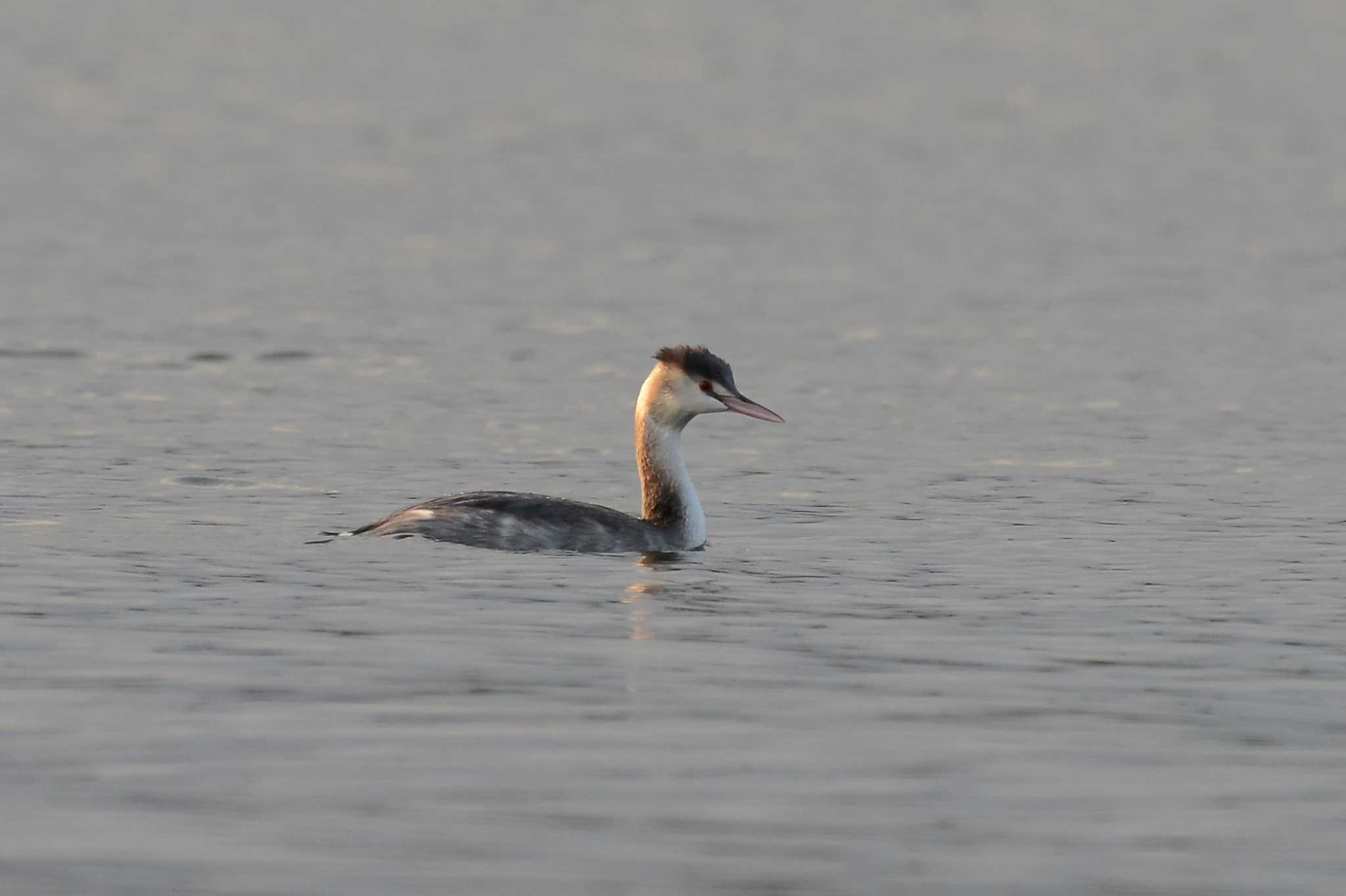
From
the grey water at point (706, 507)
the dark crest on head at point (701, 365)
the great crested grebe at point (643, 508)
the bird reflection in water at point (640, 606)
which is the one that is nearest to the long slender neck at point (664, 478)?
the great crested grebe at point (643, 508)

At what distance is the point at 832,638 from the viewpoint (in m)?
15.6

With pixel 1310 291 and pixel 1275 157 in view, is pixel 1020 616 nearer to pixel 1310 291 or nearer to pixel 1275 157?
pixel 1310 291

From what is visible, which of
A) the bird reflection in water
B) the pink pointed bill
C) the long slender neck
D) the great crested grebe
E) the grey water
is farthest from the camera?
the pink pointed bill

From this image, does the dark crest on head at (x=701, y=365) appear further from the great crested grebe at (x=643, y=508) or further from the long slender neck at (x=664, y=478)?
the long slender neck at (x=664, y=478)

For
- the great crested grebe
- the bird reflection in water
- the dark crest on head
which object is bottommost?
the bird reflection in water

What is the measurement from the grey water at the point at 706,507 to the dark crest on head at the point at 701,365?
49.6 inches

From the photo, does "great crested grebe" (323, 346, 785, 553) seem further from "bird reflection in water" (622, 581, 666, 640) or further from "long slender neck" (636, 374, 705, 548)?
"bird reflection in water" (622, 581, 666, 640)

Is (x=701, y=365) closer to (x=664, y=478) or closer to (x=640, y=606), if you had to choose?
(x=664, y=478)

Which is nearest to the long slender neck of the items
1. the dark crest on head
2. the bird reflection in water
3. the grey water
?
the dark crest on head

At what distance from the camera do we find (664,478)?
2050 cm

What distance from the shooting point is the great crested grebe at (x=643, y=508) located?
18906 millimetres

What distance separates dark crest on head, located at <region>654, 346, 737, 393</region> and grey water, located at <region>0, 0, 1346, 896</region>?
4.13 feet

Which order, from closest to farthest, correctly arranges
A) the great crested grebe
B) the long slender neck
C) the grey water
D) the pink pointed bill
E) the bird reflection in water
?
the grey water, the bird reflection in water, the great crested grebe, the long slender neck, the pink pointed bill

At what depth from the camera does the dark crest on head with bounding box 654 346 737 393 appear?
67.3 ft
